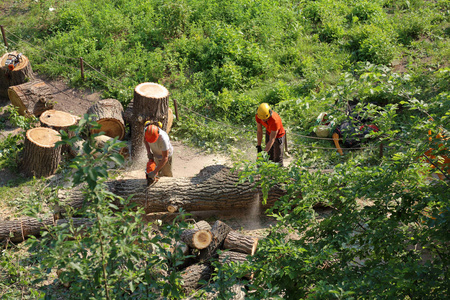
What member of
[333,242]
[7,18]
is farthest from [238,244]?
[7,18]

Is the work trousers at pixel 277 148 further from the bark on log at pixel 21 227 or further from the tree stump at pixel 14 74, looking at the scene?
the tree stump at pixel 14 74

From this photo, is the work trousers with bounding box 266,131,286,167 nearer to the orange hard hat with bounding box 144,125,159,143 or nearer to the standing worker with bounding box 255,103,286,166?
the standing worker with bounding box 255,103,286,166

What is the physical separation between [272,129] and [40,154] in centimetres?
449

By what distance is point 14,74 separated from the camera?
431 inches

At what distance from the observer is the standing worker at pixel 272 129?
25.1 feet

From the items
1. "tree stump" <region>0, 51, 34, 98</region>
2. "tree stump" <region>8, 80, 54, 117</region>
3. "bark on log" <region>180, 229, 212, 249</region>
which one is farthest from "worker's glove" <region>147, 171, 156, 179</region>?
"tree stump" <region>0, 51, 34, 98</region>

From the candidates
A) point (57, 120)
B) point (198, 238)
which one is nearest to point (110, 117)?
point (57, 120)

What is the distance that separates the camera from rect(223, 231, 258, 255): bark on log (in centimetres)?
666

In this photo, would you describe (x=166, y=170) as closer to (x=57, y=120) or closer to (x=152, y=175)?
(x=152, y=175)

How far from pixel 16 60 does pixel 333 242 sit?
31.5 ft

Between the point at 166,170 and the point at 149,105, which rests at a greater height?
the point at 149,105

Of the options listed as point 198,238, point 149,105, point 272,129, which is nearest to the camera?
point 198,238

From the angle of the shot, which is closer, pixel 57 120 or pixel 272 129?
pixel 272 129

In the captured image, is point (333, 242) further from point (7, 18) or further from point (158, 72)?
point (7, 18)
